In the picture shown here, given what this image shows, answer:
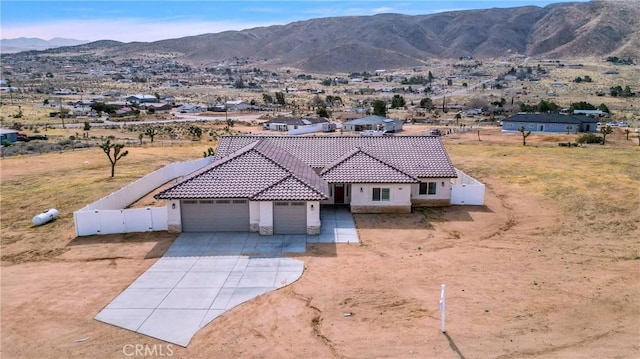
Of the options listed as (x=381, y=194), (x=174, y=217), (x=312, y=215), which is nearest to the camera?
(x=312, y=215)

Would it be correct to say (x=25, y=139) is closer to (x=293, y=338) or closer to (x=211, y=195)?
(x=211, y=195)

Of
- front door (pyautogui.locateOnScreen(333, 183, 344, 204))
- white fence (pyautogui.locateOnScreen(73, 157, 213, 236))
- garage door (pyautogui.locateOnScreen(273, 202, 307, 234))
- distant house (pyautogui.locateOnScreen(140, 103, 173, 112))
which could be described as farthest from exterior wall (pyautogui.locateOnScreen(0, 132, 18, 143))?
distant house (pyautogui.locateOnScreen(140, 103, 173, 112))

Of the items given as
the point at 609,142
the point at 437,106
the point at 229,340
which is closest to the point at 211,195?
the point at 229,340

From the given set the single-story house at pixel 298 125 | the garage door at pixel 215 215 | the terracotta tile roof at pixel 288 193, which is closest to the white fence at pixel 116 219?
the garage door at pixel 215 215

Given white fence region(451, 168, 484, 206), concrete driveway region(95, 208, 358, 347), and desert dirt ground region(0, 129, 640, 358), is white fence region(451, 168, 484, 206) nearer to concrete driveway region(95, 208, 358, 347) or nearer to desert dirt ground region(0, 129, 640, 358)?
desert dirt ground region(0, 129, 640, 358)

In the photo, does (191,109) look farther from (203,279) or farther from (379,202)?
(203,279)

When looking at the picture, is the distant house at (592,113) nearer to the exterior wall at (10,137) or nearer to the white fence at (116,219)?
the white fence at (116,219)

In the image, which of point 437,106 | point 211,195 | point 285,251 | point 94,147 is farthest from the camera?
point 437,106

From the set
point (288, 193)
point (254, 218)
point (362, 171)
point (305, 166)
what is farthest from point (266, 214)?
point (362, 171)
